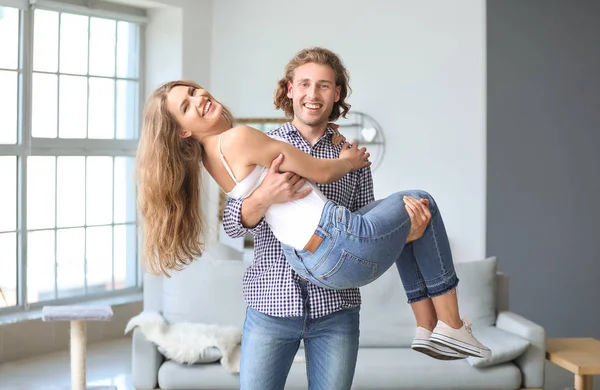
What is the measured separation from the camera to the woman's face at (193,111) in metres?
2.26

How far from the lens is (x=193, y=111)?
2.26 metres

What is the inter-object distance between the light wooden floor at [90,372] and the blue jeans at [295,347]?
106 inches

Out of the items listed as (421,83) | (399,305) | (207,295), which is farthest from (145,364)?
(421,83)

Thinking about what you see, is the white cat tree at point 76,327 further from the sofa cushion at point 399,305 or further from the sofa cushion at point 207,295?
the sofa cushion at point 399,305

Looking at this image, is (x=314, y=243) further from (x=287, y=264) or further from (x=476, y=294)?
(x=476, y=294)

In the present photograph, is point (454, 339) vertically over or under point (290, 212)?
under

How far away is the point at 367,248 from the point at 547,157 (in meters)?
5.04

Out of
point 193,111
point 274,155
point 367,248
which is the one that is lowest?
point 367,248

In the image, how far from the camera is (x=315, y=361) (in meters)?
2.40

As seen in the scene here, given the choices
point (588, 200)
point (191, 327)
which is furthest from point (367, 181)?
point (588, 200)

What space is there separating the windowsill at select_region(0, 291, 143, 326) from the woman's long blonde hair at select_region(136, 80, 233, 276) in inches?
138

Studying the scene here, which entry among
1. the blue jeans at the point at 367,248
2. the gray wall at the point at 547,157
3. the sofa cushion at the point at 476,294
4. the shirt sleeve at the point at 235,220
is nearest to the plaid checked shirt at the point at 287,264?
the shirt sleeve at the point at 235,220

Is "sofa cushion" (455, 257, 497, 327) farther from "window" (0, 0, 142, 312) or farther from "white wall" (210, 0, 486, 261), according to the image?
"window" (0, 0, 142, 312)

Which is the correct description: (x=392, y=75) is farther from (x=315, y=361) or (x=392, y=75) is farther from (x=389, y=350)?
(x=315, y=361)
